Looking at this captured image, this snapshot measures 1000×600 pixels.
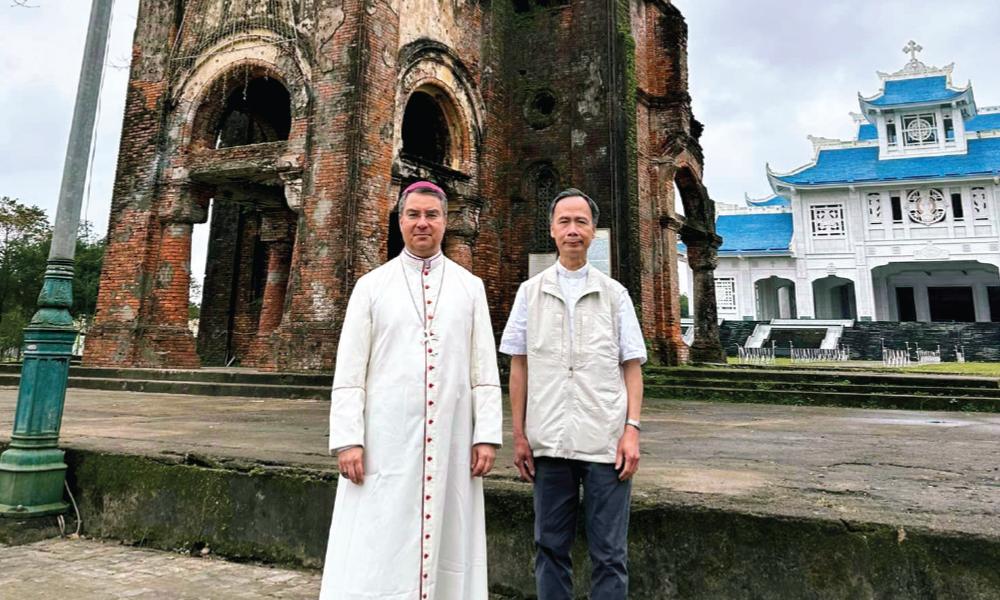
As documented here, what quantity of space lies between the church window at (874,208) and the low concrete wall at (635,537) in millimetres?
31439

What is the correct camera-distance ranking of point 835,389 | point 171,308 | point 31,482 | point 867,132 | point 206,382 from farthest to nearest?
point 867,132, point 171,308, point 206,382, point 835,389, point 31,482

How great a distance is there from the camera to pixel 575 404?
210 cm

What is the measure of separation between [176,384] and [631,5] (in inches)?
456

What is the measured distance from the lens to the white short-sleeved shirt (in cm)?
219

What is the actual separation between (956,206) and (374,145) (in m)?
28.8

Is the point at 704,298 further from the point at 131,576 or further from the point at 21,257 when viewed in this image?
the point at 21,257

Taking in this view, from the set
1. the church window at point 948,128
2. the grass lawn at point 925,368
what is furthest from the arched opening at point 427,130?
the church window at point 948,128

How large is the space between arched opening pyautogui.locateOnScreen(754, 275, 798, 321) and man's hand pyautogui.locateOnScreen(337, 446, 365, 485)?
33610 millimetres

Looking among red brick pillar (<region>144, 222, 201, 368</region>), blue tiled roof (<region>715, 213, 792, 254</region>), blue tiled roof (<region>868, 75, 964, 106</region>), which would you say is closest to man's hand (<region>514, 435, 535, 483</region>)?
red brick pillar (<region>144, 222, 201, 368</region>)

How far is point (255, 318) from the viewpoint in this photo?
15.0 metres

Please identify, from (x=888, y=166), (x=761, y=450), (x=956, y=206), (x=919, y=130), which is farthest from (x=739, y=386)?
(x=919, y=130)

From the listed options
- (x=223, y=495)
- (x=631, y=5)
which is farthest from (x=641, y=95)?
(x=223, y=495)

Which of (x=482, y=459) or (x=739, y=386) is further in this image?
(x=739, y=386)

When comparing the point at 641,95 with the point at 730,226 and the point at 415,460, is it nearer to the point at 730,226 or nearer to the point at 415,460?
A: the point at 415,460
